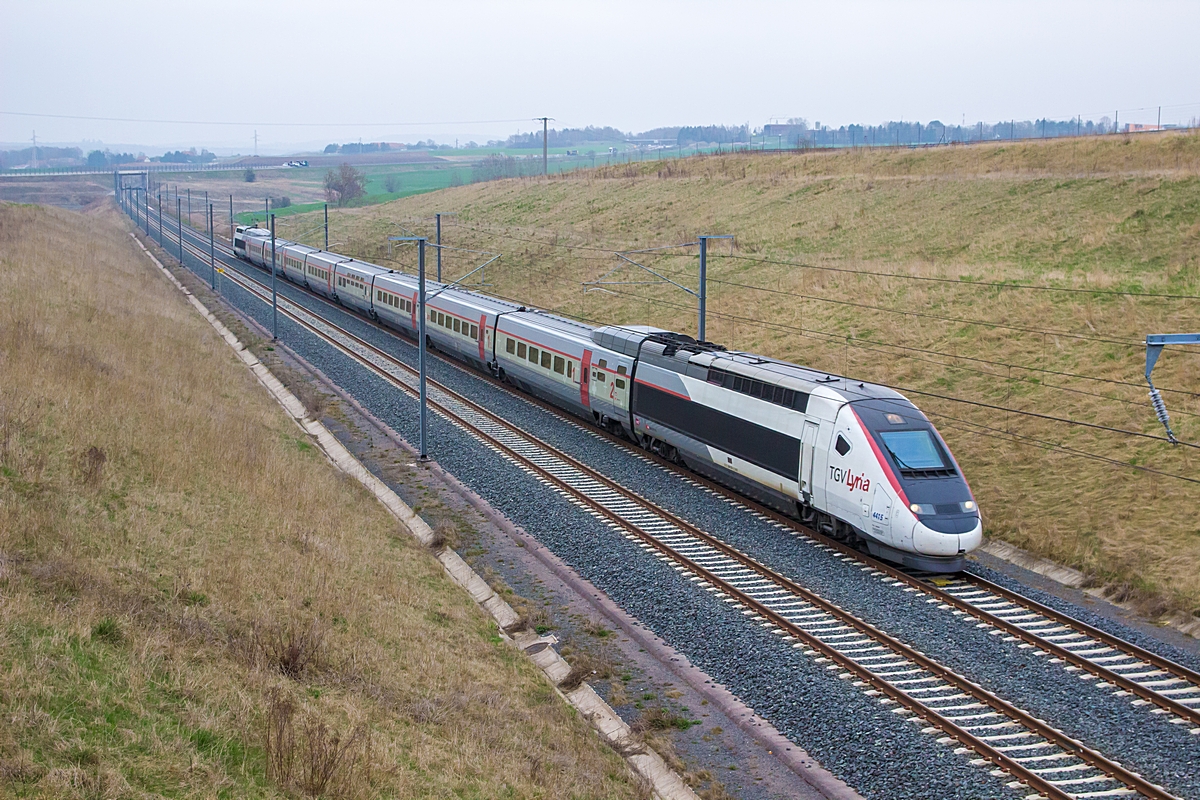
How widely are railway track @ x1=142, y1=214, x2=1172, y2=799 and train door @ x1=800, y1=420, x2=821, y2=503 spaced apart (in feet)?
5.43

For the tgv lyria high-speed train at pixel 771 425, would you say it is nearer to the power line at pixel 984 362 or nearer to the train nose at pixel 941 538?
the train nose at pixel 941 538

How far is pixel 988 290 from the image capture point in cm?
3797

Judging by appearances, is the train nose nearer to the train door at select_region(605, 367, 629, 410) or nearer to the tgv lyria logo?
the tgv lyria logo

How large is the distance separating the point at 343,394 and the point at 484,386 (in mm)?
5228

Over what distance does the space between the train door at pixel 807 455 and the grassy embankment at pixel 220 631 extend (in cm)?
770

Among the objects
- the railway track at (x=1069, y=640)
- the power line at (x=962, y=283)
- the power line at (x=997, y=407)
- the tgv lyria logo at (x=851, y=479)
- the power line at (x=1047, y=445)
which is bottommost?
the railway track at (x=1069, y=640)

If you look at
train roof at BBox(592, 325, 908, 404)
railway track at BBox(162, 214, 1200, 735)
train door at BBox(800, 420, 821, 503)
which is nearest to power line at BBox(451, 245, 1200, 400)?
train roof at BBox(592, 325, 908, 404)

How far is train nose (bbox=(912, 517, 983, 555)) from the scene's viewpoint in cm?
1938

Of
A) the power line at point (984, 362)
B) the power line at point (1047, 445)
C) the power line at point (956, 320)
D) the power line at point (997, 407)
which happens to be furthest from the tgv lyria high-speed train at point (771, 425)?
the power line at point (956, 320)

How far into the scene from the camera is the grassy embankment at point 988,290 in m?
23.8

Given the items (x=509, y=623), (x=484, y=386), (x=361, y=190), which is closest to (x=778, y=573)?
(x=509, y=623)

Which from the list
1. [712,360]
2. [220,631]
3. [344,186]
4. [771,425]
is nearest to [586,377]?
[712,360]

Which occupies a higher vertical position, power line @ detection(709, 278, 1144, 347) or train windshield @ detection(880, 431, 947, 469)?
power line @ detection(709, 278, 1144, 347)

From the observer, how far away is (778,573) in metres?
20.2
